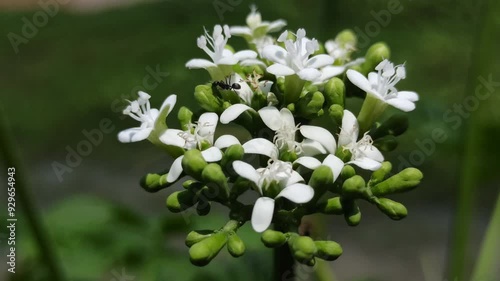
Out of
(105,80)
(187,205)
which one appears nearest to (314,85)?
(187,205)

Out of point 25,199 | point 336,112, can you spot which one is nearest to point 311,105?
point 336,112

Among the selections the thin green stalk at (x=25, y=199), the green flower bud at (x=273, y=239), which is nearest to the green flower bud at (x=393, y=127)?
the green flower bud at (x=273, y=239)

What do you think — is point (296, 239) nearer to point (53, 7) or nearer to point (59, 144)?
point (59, 144)

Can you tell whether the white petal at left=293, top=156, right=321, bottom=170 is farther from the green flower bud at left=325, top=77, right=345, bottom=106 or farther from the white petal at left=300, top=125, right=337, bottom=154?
the green flower bud at left=325, top=77, right=345, bottom=106

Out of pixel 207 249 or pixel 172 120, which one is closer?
pixel 207 249

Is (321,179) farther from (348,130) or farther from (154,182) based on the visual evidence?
(154,182)
